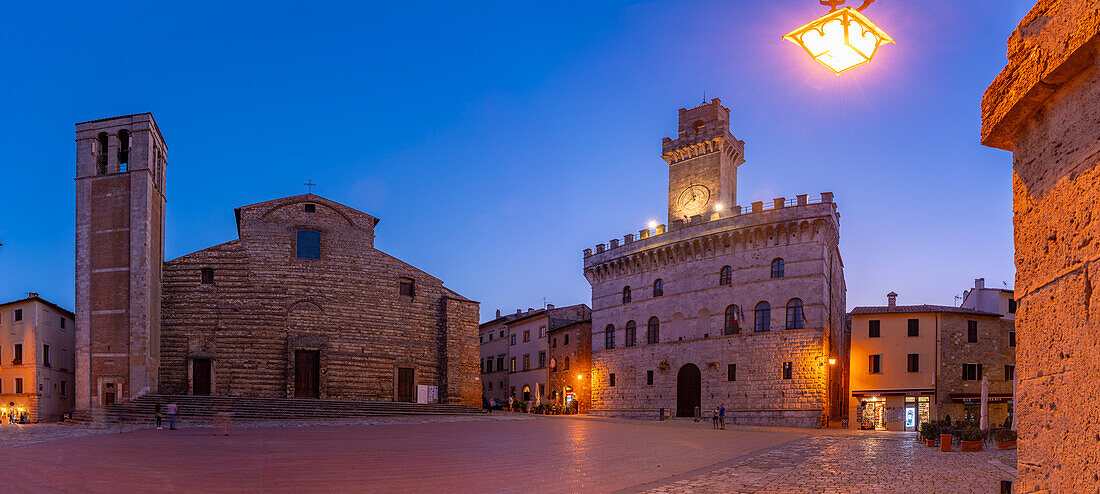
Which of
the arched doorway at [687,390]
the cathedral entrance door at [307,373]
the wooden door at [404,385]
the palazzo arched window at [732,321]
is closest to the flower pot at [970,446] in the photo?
the palazzo arched window at [732,321]

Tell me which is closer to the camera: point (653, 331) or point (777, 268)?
point (777, 268)

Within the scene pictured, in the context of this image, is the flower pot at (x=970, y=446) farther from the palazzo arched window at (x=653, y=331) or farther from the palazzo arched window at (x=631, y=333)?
the palazzo arched window at (x=631, y=333)

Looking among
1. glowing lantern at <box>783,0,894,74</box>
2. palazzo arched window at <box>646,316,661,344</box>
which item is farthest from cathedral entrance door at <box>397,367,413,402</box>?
glowing lantern at <box>783,0,894,74</box>

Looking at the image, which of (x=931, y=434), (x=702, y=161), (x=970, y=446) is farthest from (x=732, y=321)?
(x=970, y=446)

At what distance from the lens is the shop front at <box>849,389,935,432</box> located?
36.7m

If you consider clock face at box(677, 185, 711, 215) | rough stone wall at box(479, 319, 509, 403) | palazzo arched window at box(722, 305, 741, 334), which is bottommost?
rough stone wall at box(479, 319, 509, 403)

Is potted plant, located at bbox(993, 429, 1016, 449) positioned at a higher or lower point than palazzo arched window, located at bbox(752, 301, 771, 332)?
lower

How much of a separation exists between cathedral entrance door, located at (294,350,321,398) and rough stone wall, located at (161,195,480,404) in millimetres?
392

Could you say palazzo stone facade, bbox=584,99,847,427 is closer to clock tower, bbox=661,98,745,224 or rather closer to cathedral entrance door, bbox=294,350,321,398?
clock tower, bbox=661,98,745,224

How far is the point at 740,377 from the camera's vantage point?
129 feet

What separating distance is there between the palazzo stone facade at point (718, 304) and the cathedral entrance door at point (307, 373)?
57.8 ft

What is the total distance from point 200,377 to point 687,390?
87.8 ft

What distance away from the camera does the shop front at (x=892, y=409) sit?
36.7 metres

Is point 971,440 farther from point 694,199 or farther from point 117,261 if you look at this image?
point 117,261
